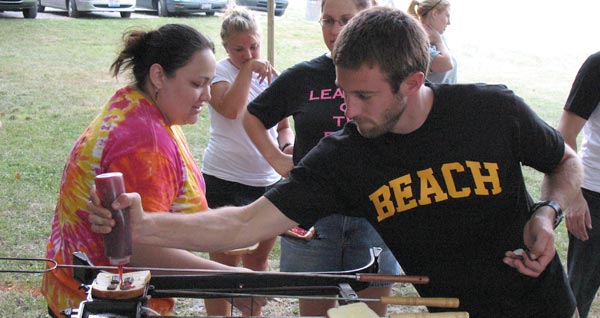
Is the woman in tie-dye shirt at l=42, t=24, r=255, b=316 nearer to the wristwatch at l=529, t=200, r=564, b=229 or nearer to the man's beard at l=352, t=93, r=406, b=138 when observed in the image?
the man's beard at l=352, t=93, r=406, b=138

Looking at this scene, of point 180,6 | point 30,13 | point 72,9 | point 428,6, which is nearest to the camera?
point 428,6

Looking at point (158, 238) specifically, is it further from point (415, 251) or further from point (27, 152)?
point (27, 152)

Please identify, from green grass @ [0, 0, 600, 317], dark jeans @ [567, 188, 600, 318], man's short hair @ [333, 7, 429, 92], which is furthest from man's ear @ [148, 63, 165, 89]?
dark jeans @ [567, 188, 600, 318]

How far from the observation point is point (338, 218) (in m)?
2.79

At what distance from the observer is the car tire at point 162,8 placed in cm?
1559

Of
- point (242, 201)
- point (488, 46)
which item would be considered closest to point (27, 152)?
point (242, 201)

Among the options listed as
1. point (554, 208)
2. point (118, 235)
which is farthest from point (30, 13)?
point (554, 208)

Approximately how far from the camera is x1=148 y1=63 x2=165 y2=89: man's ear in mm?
2254

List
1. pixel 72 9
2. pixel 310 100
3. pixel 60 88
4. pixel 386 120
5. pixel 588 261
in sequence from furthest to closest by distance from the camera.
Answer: pixel 72 9 → pixel 60 88 → pixel 588 261 → pixel 310 100 → pixel 386 120

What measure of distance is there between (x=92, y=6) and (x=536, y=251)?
1533 centimetres

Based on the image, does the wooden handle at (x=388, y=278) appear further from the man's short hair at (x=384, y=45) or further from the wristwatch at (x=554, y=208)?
the man's short hair at (x=384, y=45)

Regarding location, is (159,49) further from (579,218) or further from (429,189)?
(579,218)

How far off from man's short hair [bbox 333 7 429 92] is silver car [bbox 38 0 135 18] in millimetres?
14668

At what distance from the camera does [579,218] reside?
302 cm
